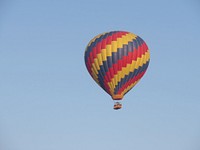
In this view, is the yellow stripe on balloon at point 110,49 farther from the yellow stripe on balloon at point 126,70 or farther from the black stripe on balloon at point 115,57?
the yellow stripe on balloon at point 126,70

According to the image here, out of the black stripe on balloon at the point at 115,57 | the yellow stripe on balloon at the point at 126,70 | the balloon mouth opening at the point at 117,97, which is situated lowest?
the balloon mouth opening at the point at 117,97

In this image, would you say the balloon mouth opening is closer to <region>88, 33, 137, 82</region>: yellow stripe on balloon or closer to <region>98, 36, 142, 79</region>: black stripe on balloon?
<region>98, 36, 142, 79</region>: black stripe on balloon

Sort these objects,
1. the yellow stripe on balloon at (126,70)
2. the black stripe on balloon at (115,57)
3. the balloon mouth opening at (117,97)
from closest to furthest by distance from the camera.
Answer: the balloon mouth opening at (117,97), the black stripe on balloon at (115,57), the yellow stripe on balloon at (126,70)

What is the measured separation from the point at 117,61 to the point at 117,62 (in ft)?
0.42

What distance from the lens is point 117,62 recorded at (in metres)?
123

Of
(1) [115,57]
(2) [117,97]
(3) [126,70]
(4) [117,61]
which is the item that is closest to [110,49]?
(1) [115,57]

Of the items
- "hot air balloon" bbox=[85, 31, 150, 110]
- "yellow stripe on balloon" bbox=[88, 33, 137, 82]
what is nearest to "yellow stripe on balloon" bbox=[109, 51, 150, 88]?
"hot air balloon" bbox=[85, 31, 150, 110]

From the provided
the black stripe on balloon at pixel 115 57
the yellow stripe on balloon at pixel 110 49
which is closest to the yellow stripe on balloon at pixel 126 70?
the black stripe on balloon at pixel 115 57

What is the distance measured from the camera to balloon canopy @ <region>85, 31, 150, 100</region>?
12338 cm

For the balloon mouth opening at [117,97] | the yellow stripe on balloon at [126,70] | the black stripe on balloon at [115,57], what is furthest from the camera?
the yellow stripe on balloon at [126,70]

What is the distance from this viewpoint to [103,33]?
12625 cm

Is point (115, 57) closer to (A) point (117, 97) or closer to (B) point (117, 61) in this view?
(B) point (117, 61)

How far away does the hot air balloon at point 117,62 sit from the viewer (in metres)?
123

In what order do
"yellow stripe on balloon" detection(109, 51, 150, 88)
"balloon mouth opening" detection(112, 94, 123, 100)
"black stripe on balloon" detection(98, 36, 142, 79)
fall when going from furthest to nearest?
"yellow stripe on balloon" detection(109, 51, 150, 88), "black stripe on balloon" detection(98, 36, 142, 79), "balloon mouth opening" detection(112, 94, 123, 100)
